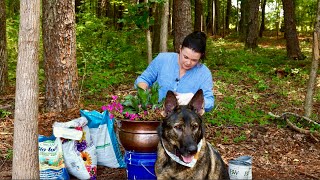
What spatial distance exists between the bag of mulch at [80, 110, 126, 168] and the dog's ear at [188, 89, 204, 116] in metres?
2.07

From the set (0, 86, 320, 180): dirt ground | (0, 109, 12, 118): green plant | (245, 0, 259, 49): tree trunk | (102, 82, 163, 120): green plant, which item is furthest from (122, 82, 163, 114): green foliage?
(245, 0, 259, 49): tree trunk

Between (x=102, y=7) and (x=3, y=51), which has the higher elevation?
(x=102, y=7)

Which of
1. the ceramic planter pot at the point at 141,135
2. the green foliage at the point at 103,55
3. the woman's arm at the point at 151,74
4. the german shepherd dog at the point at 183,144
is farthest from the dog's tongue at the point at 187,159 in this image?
the green foliage at the point at 103,55

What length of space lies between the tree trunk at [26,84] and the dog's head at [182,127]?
1.36m

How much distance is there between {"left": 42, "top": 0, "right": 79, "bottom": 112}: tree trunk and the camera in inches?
279

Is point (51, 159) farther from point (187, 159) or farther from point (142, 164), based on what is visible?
point (187, 159)

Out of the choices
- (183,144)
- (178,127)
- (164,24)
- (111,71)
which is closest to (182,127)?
(178,127)

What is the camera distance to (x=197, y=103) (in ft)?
13.8

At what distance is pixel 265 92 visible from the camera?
10562mm

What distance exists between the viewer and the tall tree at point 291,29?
1466 cm

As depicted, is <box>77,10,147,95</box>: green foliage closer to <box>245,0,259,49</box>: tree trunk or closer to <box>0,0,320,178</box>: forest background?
<box>0,0,320,178</box>: forest background

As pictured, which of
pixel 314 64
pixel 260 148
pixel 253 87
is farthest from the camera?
pixel 253 87

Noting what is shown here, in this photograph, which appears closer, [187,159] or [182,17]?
[187,159]

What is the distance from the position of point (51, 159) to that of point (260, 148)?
3650 millimetres
